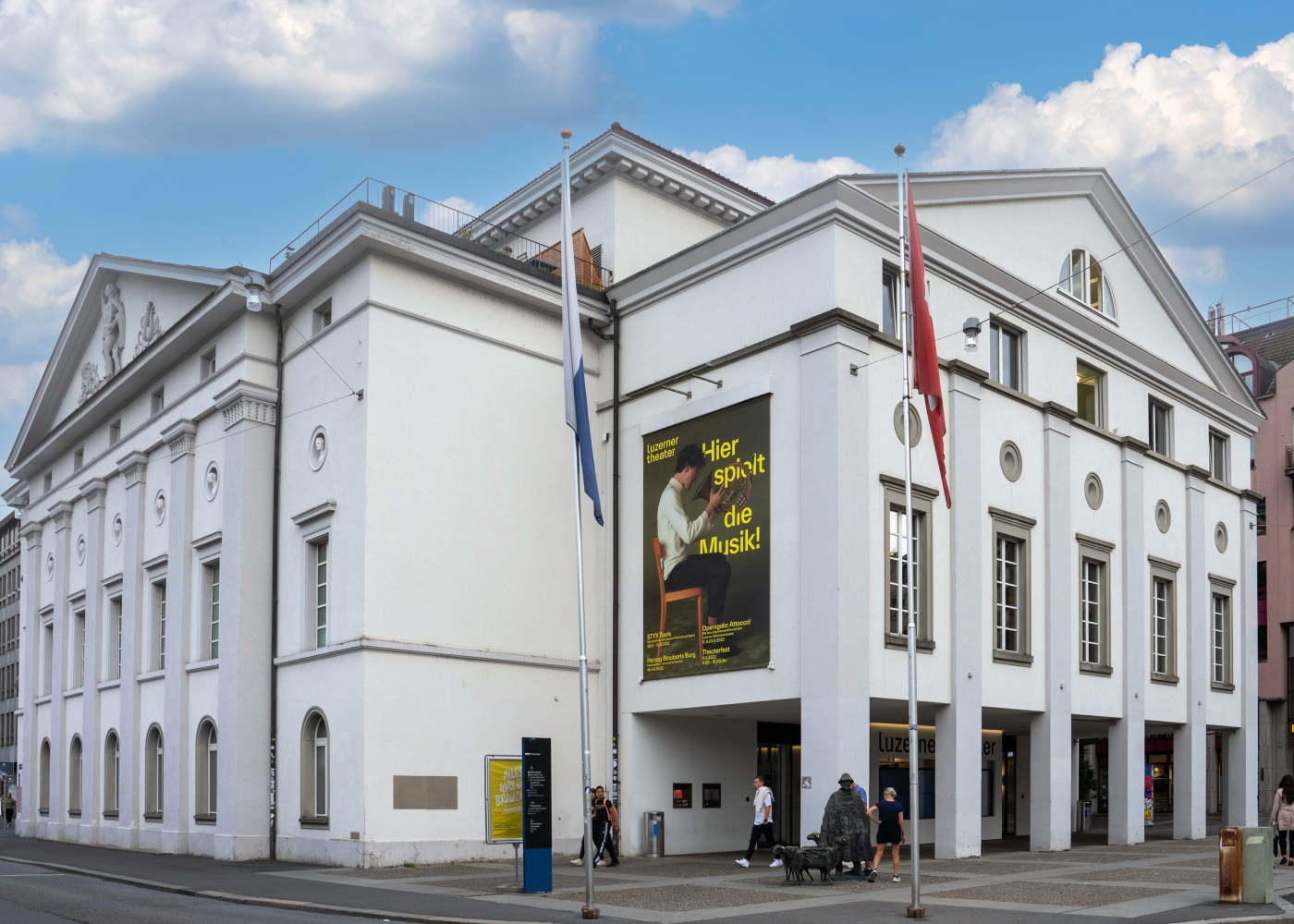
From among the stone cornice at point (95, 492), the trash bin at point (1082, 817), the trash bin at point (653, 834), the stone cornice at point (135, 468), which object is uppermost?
the stone cornice at point (135, 468)

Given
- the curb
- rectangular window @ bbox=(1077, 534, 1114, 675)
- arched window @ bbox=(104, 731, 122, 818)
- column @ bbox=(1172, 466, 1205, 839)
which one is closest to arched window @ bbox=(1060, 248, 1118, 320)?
column @ bbox=(1172, 466, 1205, 839)

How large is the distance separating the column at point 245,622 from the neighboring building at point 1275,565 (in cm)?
3960

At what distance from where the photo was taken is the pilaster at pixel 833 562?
71.9 feet

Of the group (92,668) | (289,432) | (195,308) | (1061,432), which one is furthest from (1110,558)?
(92,668)

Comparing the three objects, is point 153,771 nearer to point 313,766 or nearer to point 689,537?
point 313,766

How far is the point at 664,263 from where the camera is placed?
26.9 meters

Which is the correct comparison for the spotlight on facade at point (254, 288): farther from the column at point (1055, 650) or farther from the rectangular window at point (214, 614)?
the column at point (1055, 650)

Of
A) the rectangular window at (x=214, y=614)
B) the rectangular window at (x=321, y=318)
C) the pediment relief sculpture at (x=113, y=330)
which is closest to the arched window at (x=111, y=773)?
the rectangular window at (x=214, y=614)

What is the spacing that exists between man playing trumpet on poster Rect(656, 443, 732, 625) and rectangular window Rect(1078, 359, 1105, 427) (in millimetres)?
10232

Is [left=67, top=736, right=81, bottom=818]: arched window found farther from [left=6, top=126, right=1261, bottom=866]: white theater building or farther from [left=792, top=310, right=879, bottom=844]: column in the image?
[left=792, top=310, right=879, bottom=844]: column

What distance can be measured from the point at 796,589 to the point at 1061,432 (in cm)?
890

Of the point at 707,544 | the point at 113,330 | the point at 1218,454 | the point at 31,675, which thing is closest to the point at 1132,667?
the point at 1218,454

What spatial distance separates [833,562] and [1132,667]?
11.3 metres

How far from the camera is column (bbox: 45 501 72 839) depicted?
1465 inches
